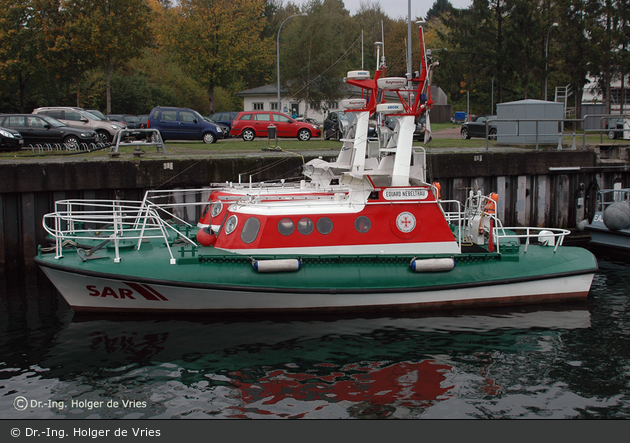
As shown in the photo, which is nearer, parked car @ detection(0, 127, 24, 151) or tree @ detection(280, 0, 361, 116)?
parked car @ detection(0, 127, 24, 151)

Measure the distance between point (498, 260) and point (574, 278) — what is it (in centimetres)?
168

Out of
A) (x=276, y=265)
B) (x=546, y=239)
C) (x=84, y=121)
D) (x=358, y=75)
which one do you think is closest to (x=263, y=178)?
(x=358, y=75)

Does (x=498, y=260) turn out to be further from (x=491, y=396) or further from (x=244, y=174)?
(x=244, y=174)

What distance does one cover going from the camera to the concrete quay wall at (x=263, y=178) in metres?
13.6

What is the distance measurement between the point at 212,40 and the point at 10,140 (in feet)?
73.4

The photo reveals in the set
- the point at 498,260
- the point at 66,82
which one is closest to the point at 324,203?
the point at 498,260

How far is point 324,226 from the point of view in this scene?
35.2ft

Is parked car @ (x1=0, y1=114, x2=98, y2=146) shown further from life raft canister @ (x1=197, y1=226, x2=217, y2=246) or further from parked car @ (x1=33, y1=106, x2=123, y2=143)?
life raft canister @ (x1=197, y1=226, x2=217, y2=246)

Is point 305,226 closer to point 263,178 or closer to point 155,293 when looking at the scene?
point 155,293

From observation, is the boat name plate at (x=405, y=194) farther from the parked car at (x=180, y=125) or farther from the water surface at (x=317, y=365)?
the parked car at (x=180, y=125)

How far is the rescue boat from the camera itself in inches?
400

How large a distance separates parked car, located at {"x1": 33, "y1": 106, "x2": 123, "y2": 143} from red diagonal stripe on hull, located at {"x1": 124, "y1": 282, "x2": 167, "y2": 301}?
41.2 feet

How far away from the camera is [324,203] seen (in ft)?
36.5

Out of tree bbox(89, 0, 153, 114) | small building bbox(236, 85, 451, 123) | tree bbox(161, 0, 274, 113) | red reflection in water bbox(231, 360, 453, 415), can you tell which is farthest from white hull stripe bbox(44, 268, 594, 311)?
small building bbox(236, 85, 451, 123)
